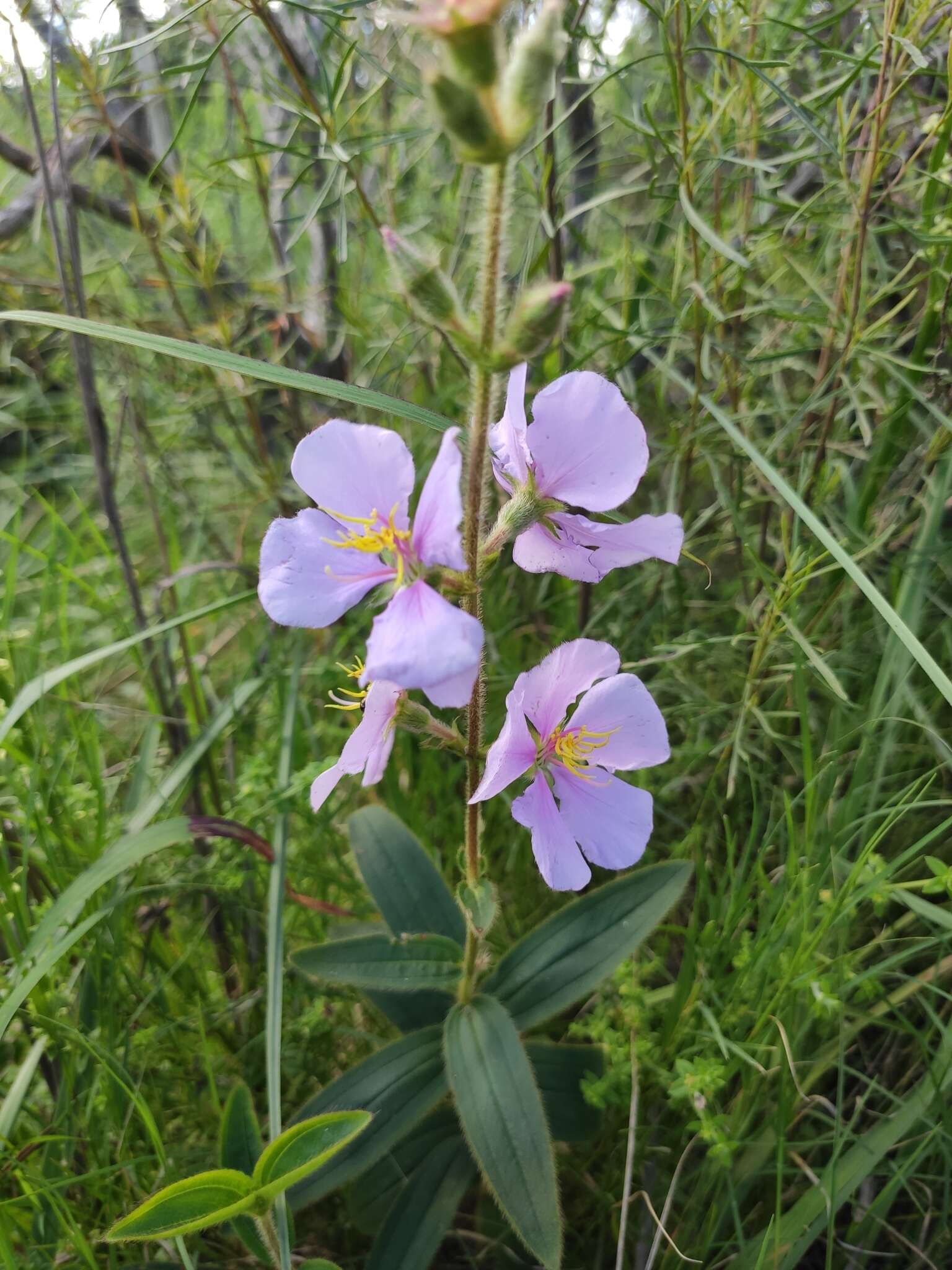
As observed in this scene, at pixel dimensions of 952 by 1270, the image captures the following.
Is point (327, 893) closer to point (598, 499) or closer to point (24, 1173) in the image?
point (24, 1173)

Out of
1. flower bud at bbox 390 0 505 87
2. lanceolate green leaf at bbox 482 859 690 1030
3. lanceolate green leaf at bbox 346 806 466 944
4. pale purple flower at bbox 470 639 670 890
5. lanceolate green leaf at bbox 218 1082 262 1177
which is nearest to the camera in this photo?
flower bud at bbox 390 0 505 87

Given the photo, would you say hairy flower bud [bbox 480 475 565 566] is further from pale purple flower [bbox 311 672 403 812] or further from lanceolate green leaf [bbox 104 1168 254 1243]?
lanceolate green leaf [bbox 104 1168 254 1243]

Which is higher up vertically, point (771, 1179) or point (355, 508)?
point (355, 508)

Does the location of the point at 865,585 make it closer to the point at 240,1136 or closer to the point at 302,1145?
the point at 302,1145

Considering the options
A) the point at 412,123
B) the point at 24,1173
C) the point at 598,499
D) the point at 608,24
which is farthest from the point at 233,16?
the point at 24,1173

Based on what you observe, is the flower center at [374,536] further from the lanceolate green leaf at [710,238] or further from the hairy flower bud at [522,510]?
the lanceolate green leaf at [710,238]

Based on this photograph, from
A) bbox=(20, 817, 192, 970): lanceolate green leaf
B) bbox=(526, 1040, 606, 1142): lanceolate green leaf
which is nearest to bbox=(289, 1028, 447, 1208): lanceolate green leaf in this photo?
bbox=(526, 1040, 606, 1142): lanceolate green leaf
